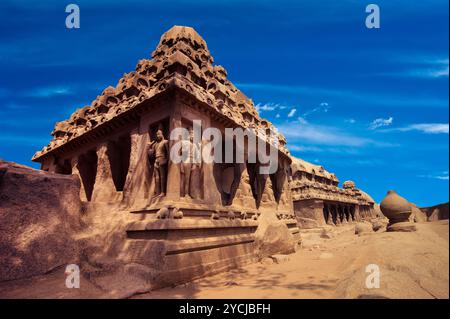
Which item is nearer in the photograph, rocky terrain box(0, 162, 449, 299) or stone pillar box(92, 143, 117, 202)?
rocky terrain box(0, 162, 449, 299)

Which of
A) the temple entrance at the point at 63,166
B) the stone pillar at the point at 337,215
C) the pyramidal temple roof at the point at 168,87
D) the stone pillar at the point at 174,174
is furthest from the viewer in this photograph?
the stone pillar at the point at 337,215

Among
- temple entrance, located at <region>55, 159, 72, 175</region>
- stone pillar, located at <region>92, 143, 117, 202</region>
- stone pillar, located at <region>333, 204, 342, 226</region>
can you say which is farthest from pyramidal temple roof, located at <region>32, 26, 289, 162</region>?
stone pillar, located at <region>333, 204, 342, 226</region>

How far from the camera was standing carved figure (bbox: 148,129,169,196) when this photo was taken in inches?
264

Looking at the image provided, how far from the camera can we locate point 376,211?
4341 centimetres

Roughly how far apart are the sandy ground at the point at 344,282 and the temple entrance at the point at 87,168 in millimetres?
7854

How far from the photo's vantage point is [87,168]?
11.8m

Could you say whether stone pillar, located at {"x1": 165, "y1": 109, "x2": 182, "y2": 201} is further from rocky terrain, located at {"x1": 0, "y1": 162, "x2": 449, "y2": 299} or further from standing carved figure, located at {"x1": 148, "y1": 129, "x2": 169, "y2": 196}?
rocky terrain, located at {"x1": 0, "y1": 162, "x2": 449, "y2": 299}

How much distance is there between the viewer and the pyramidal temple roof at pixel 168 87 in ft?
25.1

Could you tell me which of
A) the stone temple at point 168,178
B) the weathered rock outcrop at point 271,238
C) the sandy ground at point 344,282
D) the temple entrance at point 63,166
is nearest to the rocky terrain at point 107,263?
the sandy ground at point 344,282

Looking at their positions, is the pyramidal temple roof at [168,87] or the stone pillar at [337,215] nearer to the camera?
the pyramidal temple roof at [168,87]

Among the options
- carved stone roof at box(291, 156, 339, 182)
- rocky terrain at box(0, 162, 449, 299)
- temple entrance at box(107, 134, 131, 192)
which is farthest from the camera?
carved stone roof at box(291, 156, 339, 182)

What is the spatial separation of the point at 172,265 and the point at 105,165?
637 centimetres

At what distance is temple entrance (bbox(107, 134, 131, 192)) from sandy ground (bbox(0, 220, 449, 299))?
5862 millimetres

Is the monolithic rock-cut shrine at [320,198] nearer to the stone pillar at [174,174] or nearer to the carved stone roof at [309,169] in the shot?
the carved stone roof at [309,169]
